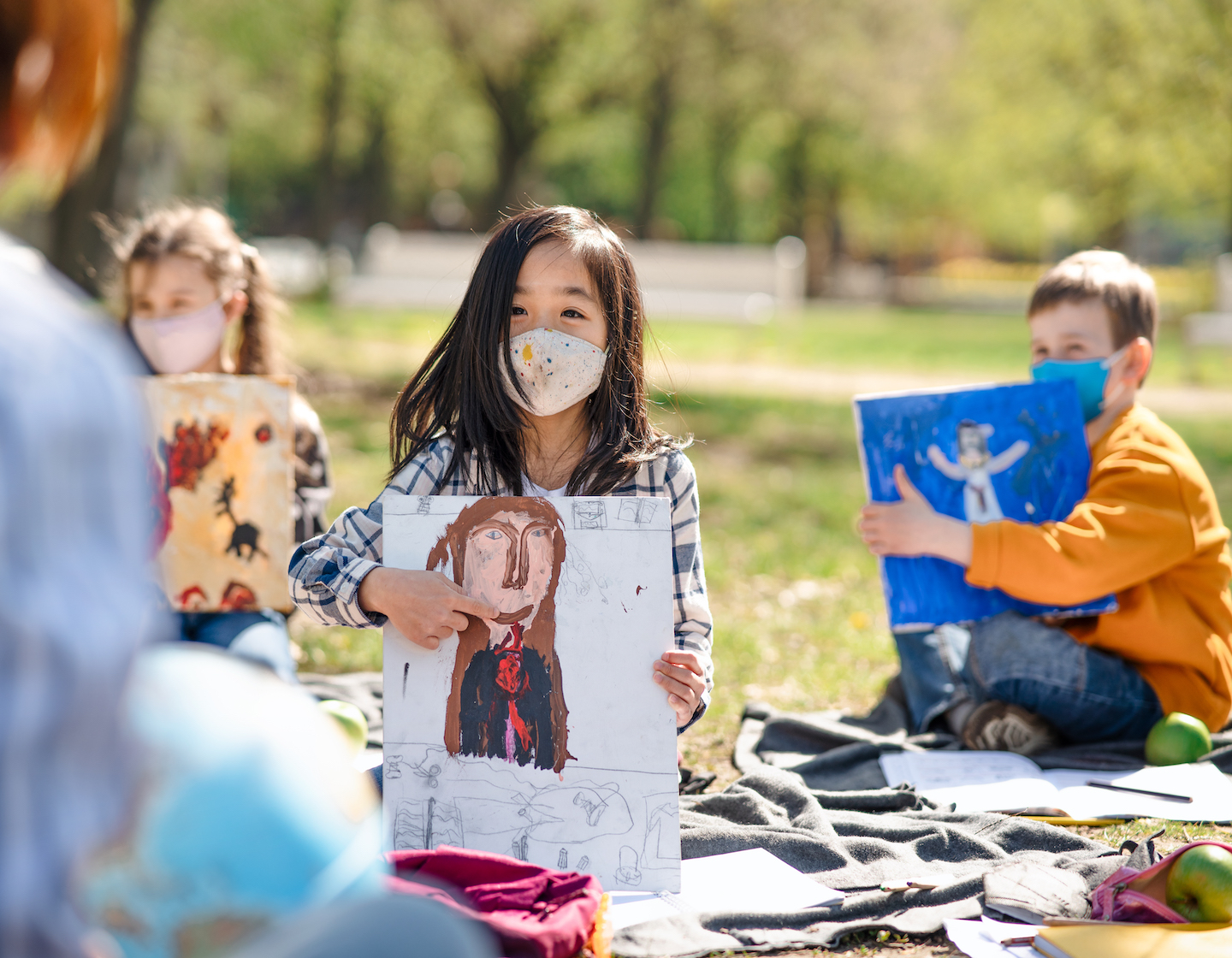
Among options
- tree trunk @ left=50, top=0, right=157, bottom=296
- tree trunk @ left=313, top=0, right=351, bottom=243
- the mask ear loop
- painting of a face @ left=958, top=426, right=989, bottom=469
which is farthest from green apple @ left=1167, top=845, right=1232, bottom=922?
tree trunk @ left=313, top=0, right=351, bottom=243

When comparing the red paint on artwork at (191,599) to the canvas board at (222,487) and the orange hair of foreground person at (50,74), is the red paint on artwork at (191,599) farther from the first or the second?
the orange hair of foreground person at (50,74)

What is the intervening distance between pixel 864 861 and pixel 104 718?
2.29 m

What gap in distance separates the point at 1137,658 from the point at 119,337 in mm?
3597

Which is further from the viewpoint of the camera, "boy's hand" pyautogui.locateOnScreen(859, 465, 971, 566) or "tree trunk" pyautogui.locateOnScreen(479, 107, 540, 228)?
"tree trunk" pyautogui.locateOnScreen(479, 107, 540, 228)

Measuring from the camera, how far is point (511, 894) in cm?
240

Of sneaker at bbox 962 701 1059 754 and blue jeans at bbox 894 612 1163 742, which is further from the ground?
blue jeans at bbox 894 612 1163 742

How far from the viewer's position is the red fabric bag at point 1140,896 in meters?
2.58

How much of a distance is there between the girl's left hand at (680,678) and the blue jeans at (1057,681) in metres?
1.50

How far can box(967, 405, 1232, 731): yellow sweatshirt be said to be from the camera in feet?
12.1

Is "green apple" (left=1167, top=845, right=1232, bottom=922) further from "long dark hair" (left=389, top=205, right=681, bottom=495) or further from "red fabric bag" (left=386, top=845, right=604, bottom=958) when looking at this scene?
"long dark hair" (left=389, top=205, right=681, bottom=495)

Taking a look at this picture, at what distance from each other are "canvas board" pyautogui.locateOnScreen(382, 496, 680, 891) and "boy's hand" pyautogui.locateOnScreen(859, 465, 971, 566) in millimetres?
1203

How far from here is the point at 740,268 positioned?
19.2 metres

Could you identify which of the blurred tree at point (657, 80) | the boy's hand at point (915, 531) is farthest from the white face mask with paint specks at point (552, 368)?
the blurred tree at point (657, 80)

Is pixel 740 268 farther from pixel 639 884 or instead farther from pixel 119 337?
pixel 639 884
